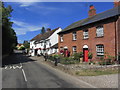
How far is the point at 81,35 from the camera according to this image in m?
25.3

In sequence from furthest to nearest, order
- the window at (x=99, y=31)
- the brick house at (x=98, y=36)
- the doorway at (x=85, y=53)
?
the doorway at (x=85, y=53), the window at (x=99, y=31), the brick house at (x=98, y=36)

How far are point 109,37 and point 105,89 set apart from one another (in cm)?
1218

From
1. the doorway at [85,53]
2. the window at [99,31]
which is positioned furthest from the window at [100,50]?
the doorway at [85,53]

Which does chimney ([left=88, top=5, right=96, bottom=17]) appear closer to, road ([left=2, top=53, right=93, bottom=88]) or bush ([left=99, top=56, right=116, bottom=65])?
bush ([left=99, top=56, right=116, bottom=65])

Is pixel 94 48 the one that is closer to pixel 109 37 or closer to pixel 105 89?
pixel 109 37

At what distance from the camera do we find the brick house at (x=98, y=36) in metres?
18.6

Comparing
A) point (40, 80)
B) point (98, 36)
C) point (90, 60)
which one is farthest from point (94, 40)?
point (40, 80)

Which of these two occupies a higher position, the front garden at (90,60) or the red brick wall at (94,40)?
the red brick wall at (94,40)

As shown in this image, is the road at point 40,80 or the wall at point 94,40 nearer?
the road at point 40,80

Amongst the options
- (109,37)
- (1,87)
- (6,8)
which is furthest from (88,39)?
(6,8)

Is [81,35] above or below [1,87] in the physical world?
above

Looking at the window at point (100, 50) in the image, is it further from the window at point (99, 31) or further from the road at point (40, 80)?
the road at point (40, 80)

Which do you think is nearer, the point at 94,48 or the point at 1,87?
the point at 1,87

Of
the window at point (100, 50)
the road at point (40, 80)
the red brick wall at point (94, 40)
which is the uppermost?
the red brick wall at point (94, 40)
